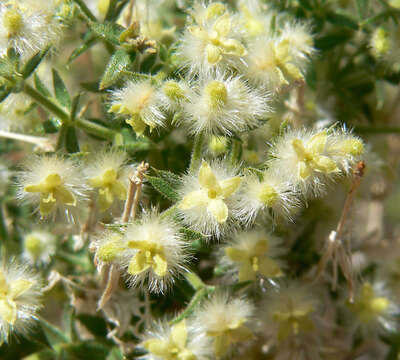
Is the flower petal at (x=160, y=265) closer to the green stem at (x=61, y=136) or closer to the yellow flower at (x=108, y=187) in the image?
the yellow flower at (x=108, y=187)

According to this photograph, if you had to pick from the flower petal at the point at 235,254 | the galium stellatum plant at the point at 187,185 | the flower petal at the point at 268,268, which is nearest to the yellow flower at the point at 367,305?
the galium stellatum plant at the point at 187,185

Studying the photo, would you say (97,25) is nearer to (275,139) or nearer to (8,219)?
(275,139)

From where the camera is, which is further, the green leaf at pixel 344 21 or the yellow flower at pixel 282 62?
the green leaf at pixel 344 21

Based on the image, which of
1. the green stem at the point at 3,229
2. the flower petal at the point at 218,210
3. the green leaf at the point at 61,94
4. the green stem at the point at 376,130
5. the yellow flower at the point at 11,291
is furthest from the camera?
the green stem at the point at 376,130

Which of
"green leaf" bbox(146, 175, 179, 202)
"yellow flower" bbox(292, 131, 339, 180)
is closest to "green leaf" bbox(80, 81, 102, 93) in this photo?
"green leaf" bbox(146, 175, 179, 202)

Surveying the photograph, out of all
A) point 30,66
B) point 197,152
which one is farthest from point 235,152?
point 30,66

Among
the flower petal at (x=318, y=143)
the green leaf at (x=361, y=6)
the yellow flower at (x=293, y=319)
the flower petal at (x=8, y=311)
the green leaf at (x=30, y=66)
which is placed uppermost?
the green leaf at (x=361, y=6)

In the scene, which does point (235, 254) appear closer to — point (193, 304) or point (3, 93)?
point (193, 304)
